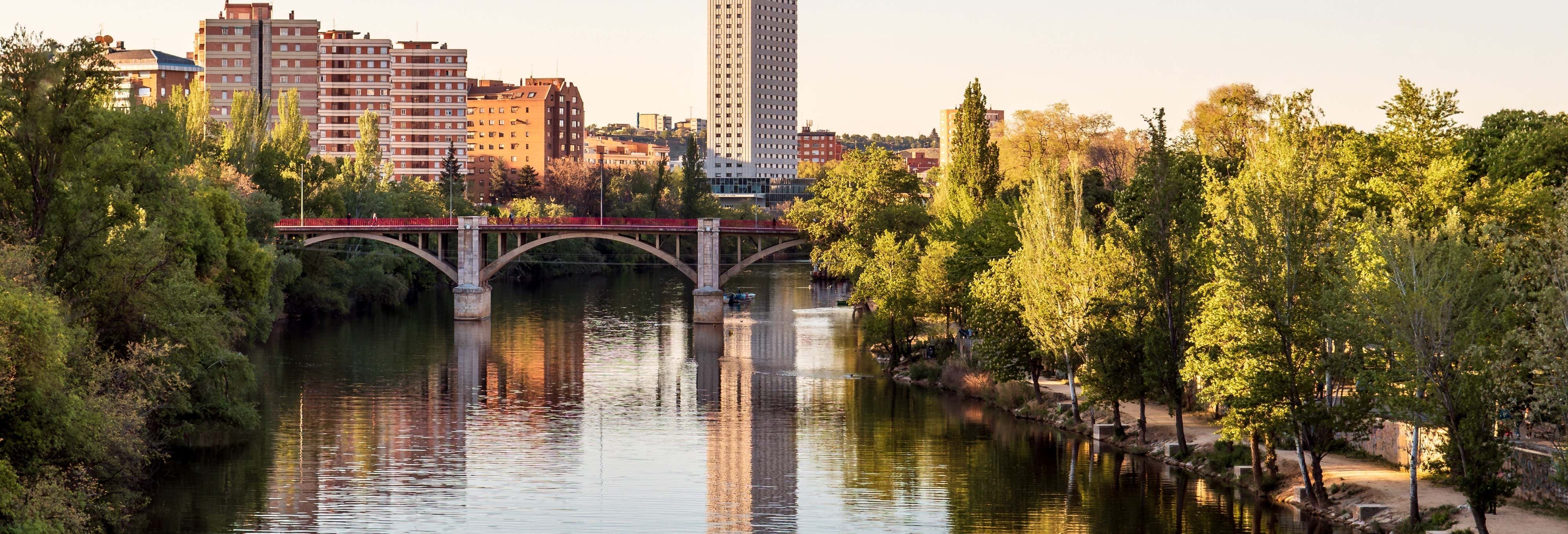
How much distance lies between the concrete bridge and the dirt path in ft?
146

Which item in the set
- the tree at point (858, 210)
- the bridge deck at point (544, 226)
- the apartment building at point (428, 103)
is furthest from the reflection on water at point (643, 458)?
the apartment building at point (428, 103)

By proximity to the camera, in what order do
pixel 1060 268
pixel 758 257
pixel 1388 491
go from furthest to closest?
pixel 758 257
pixel 1060 268
pixel 1388 491

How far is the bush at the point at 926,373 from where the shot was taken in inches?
2288

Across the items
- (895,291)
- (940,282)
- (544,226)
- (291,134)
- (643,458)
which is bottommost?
(643,458)

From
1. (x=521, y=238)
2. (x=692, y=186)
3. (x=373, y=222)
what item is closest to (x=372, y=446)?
(x=373, y=222)

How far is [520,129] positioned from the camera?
588 ft

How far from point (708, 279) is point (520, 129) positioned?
98.7 meters

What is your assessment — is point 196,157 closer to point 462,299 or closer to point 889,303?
point 462,299

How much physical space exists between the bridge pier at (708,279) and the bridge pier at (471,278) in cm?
1185

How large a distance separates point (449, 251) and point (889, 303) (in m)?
45.2

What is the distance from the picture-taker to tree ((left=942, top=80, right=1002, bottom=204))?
232ft

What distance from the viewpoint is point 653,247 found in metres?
86.7

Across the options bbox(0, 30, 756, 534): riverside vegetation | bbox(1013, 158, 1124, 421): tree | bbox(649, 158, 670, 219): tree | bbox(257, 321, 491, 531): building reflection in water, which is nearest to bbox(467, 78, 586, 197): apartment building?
bbox(649, 158, 670, 219): tree

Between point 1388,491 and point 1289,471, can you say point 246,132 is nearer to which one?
point 1289,471
